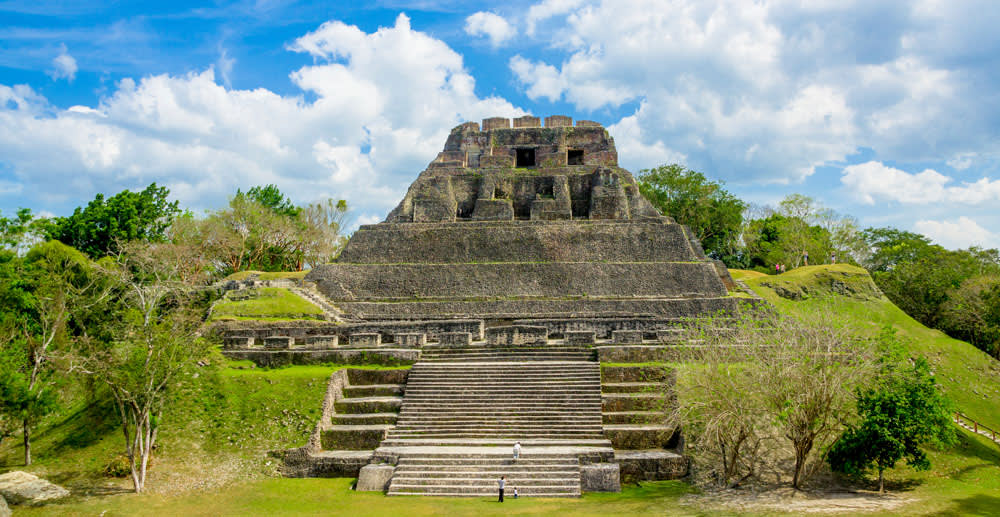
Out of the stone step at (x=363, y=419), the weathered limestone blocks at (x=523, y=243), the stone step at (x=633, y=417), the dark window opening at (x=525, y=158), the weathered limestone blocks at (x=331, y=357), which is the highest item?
the dark window opening at (x=525, y=158)

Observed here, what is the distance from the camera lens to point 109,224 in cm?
3288

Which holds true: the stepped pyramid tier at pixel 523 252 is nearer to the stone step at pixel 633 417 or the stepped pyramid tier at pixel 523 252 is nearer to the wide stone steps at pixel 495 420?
the wide stone steps at pixel 495 420

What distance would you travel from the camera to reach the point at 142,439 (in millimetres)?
13914

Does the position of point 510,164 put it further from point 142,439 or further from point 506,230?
point 142,439

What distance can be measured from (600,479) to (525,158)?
25146 millimetres

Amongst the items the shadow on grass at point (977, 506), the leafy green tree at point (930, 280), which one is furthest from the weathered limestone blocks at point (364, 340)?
the leafy green tree at point (930, 280)

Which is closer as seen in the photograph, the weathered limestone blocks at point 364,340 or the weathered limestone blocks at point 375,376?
the weathered limestone blocks at point 375,376

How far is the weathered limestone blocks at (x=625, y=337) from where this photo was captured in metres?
18.5

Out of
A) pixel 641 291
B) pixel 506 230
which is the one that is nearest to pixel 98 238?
pixel 506 230

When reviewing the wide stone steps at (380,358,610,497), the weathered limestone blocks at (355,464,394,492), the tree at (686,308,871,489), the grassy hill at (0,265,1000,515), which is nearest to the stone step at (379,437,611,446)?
the wide stone steps at (380,358,610,497)

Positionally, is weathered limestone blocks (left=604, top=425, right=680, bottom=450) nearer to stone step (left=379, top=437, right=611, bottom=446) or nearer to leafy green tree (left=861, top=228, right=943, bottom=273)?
stone step (left=379, top=437, right=611, bottom=446)

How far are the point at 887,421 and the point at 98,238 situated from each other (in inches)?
1399

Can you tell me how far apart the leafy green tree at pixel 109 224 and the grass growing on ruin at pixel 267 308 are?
41.6 ft

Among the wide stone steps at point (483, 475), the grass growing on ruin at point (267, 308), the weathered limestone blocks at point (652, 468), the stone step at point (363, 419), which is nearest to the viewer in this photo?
the wide stone steps at point (483, 475)
